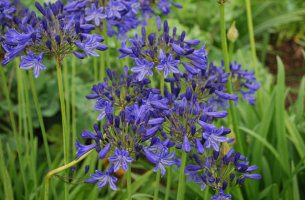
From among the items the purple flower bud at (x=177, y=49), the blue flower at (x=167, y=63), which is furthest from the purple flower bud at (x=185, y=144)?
the purple flower bud at (x=177, y=49)

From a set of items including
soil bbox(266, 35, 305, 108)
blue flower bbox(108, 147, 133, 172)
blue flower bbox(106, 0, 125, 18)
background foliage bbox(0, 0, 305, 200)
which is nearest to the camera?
blue flower bbox(108, 147, 133, 172)

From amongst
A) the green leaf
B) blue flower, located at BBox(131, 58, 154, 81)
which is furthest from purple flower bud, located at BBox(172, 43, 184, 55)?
the green leaf

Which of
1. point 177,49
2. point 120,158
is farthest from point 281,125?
point 120,158

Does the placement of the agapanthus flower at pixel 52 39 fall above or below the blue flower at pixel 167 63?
above

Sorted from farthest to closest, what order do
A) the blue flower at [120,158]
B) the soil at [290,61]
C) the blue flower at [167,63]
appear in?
the soil at [290,61]
the blue flower at [167,63]
the blue flower at [120,158]

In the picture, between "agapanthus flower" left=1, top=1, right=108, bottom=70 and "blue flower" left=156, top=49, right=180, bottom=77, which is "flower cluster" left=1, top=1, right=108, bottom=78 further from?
"blue flower" left=156, top=49, right=180, bottom=77

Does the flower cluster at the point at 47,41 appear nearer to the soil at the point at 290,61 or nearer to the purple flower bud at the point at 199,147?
the purple flower bud at the point at 199,147

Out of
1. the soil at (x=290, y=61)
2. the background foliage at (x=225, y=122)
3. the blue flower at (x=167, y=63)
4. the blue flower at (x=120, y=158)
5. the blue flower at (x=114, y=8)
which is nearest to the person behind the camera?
the blue flower at (x=120, y=158)

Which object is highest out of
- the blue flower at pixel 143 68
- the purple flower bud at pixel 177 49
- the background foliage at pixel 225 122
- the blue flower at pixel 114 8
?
the blue flower at pixel 114 8

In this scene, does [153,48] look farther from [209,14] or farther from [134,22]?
[209,14]
